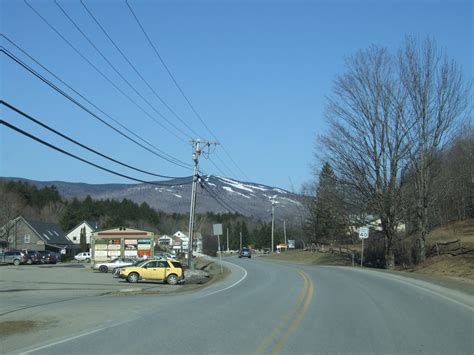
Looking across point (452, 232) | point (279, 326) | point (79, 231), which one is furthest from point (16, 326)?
point (79, 231)

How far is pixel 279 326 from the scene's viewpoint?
39.9 feet

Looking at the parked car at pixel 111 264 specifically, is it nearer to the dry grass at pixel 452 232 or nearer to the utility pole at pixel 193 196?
the utility pole at pixel 193 196

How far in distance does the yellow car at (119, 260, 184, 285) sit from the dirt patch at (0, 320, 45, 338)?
19.3 m

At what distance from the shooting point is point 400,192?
138 feet

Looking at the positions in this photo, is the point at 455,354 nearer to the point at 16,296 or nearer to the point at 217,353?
the point at 217,353

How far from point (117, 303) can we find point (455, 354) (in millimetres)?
11395

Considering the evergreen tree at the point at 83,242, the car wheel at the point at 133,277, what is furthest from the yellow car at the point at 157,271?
the evergreen tree at the point at 83,242

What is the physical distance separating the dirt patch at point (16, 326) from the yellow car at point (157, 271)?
63.2 feet

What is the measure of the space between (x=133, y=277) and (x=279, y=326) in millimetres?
22498

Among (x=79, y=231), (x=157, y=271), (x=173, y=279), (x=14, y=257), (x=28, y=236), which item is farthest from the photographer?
(x=79, y=231)

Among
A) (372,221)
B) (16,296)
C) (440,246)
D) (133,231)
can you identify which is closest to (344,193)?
(372,221)

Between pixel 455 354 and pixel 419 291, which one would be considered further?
pixel 419 291

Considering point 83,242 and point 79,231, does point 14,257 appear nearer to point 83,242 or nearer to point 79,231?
point 83,242

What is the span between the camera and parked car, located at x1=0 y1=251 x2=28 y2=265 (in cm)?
6419
